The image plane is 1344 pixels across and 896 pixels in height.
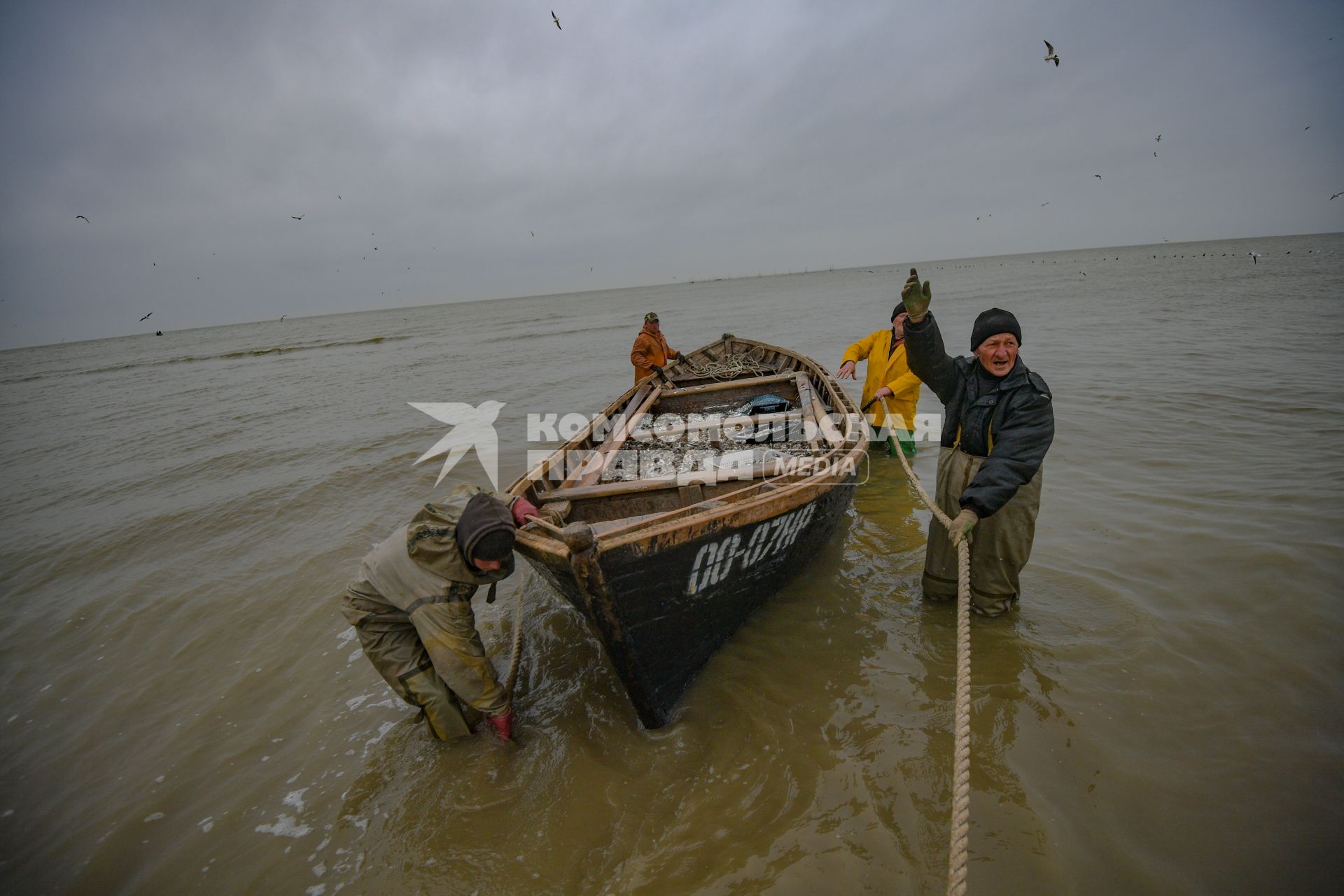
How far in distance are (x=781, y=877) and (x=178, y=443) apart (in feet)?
48.7

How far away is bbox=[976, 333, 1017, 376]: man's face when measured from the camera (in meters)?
2.75

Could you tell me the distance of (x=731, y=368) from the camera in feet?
27.9

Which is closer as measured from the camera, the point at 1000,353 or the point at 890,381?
the point at 1000,353

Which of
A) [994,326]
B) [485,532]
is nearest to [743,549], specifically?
[485,532]

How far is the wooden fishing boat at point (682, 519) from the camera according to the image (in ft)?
8.40

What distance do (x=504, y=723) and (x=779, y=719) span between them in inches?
64.0

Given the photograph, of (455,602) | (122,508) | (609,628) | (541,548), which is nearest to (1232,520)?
(609,628)

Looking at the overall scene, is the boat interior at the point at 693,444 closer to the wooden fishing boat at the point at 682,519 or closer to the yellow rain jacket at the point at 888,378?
the wooden fishing boat at the point at 682,519

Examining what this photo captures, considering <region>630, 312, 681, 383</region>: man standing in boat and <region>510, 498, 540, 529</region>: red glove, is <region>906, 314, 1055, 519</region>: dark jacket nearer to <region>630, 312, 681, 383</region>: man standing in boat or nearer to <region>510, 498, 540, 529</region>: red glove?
<region>510, 498, 540, 529</region>: red glove

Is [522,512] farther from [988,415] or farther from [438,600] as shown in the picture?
[988,415]

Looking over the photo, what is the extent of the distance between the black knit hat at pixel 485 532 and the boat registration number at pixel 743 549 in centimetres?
99

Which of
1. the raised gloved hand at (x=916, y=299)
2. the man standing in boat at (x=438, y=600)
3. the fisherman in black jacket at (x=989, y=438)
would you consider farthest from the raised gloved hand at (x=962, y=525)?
the man standing in boat at (x=438, y=600)

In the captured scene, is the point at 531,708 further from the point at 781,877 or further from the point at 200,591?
the point at 200,591

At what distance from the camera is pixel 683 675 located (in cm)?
310
